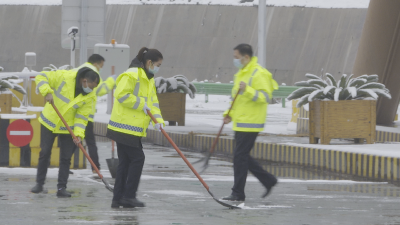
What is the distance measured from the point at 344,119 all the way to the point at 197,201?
5.82m

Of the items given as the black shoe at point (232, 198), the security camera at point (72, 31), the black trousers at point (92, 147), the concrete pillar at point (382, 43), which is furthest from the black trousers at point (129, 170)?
the security camera at point (72, 31)

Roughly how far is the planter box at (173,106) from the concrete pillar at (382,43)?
4.02 meters

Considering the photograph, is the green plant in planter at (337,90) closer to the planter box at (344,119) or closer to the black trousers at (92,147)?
the planter box at (344,119)

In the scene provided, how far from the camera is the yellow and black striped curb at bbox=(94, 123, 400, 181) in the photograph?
11.1 metres

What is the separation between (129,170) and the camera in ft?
25.7

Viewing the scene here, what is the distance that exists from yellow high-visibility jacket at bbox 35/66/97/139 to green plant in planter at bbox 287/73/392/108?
534 cm

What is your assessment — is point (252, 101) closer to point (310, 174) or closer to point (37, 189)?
point (37, 189)

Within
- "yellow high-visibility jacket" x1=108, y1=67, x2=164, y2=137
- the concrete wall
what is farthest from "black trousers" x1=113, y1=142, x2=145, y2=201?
the concrete wall

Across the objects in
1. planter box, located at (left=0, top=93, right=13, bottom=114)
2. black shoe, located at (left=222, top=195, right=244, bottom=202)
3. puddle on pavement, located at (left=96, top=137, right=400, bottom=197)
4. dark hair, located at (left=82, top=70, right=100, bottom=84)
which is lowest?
puddle on pavement, located at (left=96, top=137, right=400, bottom=197)

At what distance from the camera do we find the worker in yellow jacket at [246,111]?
8422mm

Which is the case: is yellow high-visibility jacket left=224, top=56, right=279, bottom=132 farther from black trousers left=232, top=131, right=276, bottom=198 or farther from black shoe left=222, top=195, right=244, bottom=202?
black shoe left=222, top=195, right=244, bottom=202

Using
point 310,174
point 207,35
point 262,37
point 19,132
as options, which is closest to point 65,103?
point 19,132

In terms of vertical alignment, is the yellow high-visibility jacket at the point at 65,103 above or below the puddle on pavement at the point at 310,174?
→ above

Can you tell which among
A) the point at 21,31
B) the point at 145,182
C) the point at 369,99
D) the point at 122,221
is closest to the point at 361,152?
the point at 369,99
